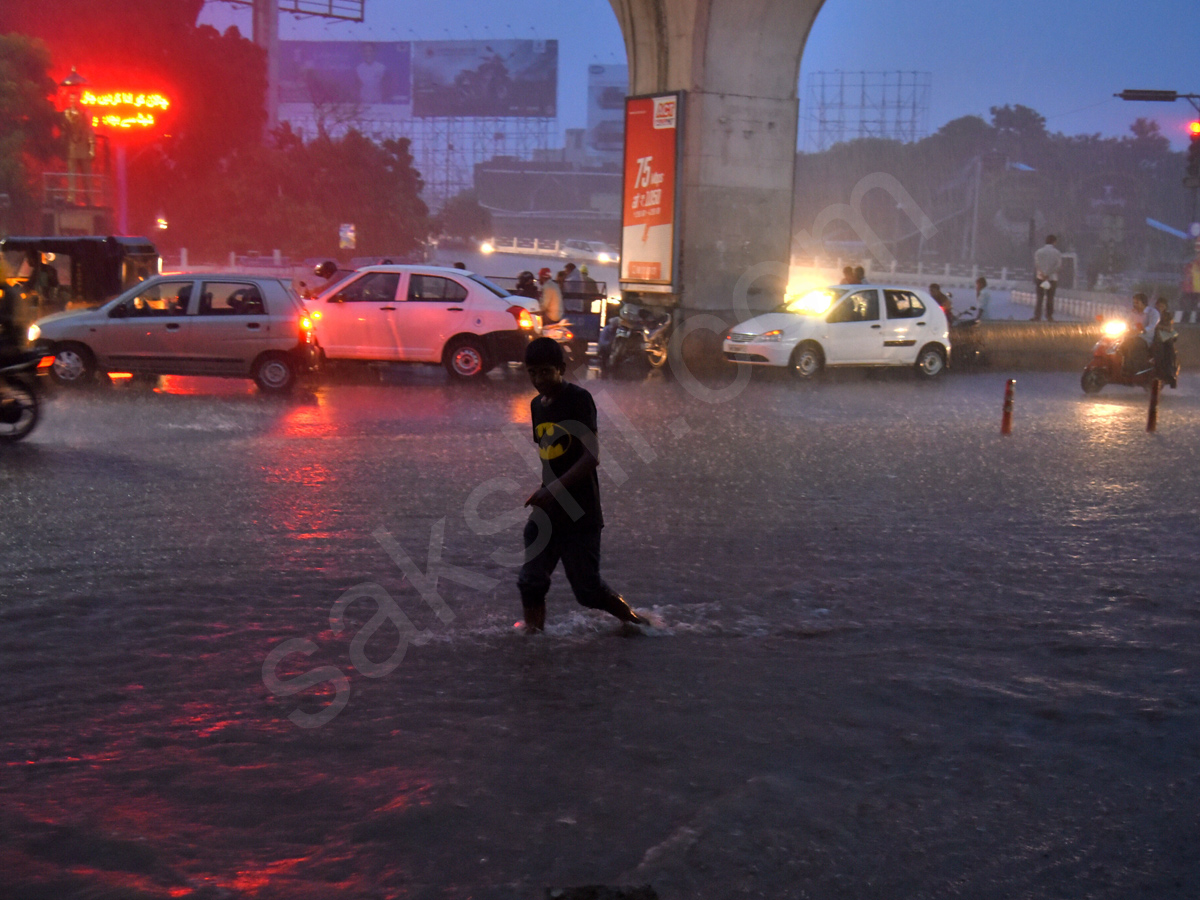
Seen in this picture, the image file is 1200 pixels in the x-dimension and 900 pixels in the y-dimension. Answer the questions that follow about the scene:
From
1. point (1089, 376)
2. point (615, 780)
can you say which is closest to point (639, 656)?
point (615, 780)

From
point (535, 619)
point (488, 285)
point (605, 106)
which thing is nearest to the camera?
point (535, 619)

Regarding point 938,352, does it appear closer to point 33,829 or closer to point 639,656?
point 639,656

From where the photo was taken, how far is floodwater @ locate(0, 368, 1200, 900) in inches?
144

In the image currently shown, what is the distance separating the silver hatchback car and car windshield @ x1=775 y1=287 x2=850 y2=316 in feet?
27.7

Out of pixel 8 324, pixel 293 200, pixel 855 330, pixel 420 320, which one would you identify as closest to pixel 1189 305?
pixel 855 330

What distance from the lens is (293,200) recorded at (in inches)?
2142

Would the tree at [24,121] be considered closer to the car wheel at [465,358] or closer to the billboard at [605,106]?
the car wheel at [465,358]

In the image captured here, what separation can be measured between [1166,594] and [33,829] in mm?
5620

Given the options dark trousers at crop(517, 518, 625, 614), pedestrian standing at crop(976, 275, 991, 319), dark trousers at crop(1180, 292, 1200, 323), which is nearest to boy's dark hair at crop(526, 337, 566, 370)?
dark trousers at crop(517, 518, 625, 614)

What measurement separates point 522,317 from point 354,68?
6755cm

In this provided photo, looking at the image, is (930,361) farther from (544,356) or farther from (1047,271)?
(544,356)

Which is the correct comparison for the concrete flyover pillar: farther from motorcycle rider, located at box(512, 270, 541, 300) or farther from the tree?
the tree

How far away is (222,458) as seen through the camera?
419 inches

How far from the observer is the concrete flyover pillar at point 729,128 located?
70.0ft
